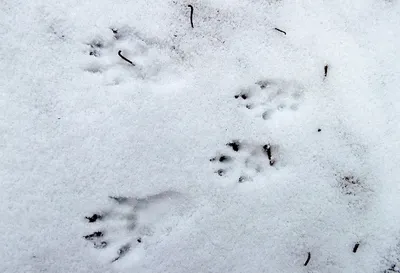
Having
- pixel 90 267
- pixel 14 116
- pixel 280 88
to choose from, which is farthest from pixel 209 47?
pixel 90 267

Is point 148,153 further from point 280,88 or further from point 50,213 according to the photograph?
point 280,88

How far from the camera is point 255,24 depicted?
4.72 feet

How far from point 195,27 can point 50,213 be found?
2.90 feet

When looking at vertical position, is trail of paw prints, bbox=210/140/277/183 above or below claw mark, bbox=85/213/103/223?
above

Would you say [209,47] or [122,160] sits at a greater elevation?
[209,47]

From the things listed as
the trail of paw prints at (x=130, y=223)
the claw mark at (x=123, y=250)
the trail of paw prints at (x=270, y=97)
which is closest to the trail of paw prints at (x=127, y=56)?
the trail of paw prints at (x=270, y=97)

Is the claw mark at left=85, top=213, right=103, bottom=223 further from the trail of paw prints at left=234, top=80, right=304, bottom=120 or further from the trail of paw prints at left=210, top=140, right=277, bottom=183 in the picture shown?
the trail of paw prints at left=234, top=80, right=304, bottom=120

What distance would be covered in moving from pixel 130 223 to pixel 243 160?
485 mm

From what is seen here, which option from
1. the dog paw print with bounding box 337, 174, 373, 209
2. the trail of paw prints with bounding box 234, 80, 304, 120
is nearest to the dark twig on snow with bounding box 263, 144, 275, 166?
the trail of paw prints with bounding box 234, 80, 304, 120

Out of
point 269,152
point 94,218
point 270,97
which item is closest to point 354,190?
point 269,152

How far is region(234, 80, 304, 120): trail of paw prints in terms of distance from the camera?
1.40 metres

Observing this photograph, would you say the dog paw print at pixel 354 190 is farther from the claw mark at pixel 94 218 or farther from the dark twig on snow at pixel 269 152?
the claw mark at pixel 94 218

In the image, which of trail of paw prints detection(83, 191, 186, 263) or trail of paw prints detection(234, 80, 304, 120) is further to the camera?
trail of paw prints detection(234, 80, 304, 120)

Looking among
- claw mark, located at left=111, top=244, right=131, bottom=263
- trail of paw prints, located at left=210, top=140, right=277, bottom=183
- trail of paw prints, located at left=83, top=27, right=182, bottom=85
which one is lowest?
claw mark, located at left=111, top=244, right=131, bottom=263
